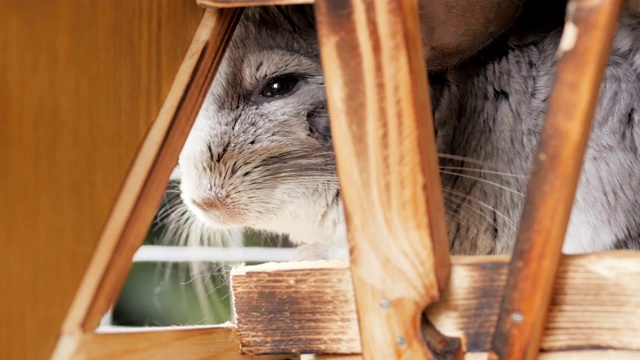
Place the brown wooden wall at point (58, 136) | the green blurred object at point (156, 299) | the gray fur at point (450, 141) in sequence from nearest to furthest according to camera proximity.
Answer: the brown wooden wall at point (58, 136)
the gray fur at point (450, 141)
the green blurred object at point (156, 299)

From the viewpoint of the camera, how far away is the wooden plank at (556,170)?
0.45 m

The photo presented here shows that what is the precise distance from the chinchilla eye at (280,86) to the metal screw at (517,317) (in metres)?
0.49

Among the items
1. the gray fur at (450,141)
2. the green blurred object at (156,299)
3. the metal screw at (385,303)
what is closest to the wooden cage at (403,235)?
the metal screw at (385,303)

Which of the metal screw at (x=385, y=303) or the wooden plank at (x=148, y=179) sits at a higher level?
the wooden plank at (x=148, y=179)

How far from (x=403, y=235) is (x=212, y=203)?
1.38 ft

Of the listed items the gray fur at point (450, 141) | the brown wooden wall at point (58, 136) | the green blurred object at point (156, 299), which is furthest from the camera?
the green blurred object at point (156, 299)

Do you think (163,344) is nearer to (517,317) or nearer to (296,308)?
(296,308)

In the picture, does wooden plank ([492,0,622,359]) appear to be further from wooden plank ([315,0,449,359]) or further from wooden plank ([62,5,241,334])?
wooden plank ([62,5,241,334])

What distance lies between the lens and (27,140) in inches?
16.9

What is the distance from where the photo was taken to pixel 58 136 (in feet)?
1.46

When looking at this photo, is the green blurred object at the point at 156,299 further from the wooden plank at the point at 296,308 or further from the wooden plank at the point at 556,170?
the wooden plank at the point at 556,170

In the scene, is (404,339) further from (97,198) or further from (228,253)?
(228,253)

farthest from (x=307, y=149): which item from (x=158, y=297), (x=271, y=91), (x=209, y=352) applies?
(x=158, y=297)

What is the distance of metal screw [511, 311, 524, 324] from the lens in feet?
1.51
